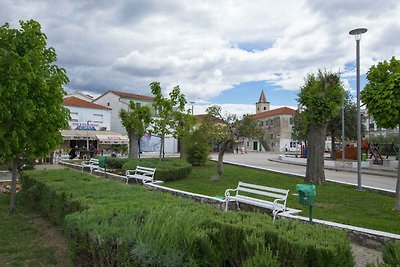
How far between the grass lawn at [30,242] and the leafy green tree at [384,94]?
8.01 metres

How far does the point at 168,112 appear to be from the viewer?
23.2 m

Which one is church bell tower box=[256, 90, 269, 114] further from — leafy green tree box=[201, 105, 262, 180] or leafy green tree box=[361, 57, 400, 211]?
leafy green tree box=[361, 57, 400, 211]

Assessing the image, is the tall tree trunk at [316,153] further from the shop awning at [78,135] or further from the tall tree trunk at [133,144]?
the shop awning at [78,135]

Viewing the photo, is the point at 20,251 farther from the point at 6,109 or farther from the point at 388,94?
the point at 388,94

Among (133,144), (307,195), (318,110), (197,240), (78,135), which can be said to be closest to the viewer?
(197,240)

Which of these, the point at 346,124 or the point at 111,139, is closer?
the point at 346,124

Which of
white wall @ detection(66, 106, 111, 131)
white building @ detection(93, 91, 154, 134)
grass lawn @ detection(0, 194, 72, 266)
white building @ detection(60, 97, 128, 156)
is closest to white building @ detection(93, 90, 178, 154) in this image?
white building @ detection(93, 91, 154, 134)

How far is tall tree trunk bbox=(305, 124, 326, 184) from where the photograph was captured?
49.4 feet

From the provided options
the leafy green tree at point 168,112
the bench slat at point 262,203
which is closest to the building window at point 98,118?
the leafy green tree at point 168,112

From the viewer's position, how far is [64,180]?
938cm

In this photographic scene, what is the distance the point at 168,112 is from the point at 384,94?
1584 cm

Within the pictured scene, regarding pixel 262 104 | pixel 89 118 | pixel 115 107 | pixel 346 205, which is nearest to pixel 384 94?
pixel 346 205

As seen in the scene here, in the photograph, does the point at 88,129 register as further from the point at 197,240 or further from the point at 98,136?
the point at 197,240

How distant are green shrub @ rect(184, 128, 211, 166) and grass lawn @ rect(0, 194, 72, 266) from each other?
1335cm
